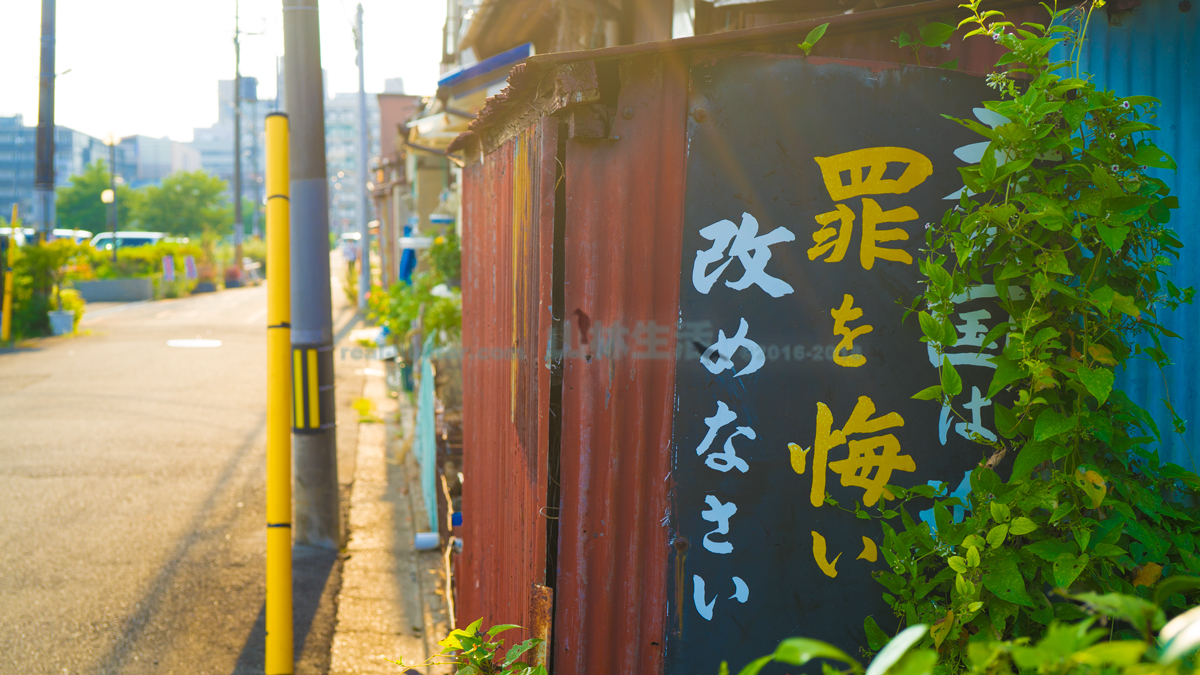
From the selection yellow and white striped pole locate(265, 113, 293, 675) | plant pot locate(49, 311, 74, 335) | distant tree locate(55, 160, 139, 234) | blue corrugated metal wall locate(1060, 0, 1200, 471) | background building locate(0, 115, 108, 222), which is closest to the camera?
blue corrugated metal wall locate(1060, 0, 1200, 471)

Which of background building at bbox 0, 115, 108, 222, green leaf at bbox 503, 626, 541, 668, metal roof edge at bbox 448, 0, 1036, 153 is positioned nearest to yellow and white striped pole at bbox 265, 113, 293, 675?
metal roof edge at bbox 448, 0, 1036, 153

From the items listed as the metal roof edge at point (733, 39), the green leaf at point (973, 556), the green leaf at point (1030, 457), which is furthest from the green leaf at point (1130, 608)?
the metal roof edge at point (733, 39)

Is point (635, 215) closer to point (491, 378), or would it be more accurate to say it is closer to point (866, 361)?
point (866, 361)

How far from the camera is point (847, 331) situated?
8.29ft

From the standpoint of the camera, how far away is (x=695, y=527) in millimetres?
2508

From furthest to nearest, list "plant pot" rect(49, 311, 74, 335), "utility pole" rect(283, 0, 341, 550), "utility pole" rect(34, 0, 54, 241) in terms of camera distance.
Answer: "plant pot" rect(49, 311, 74, 335)
"utility pole" rect(34, 0, 54, 241)
"utility pole" rect(283, 0, 341, 550)

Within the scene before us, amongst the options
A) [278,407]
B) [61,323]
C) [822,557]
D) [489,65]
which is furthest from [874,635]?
[61,323]

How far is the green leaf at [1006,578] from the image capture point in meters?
2.00

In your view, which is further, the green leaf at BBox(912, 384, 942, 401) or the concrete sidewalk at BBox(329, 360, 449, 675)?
the concrete sidewalk at BBox(329, 360, 449, 675)

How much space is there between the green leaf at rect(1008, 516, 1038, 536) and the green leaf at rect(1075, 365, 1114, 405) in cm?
34

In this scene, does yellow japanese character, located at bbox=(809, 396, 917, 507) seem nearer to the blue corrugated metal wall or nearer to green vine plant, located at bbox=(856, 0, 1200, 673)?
green vine plant, located at bbox=(856, 0, 1200, 673)

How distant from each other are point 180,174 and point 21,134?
45.5 meters

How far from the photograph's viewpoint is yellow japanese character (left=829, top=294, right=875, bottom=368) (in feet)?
8.25

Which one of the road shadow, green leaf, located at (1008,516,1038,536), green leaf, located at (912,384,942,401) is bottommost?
the road shadow
